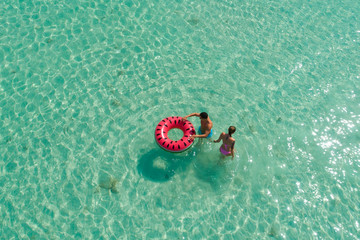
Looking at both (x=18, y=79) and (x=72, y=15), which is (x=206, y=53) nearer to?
(x=72, y=15)

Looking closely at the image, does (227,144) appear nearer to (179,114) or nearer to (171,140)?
(171,140)

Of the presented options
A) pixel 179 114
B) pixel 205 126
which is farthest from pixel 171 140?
pixel 179 114

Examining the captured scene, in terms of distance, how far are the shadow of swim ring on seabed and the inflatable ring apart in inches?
16.8

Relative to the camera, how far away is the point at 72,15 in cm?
880

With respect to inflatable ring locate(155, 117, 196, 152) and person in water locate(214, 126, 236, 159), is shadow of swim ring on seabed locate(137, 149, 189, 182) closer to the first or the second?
inflatable ring locate(155, 117, 196, 152)

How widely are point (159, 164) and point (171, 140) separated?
60 cm

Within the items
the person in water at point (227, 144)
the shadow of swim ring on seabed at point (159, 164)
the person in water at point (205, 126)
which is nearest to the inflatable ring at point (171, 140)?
the person in water at point (205, 126)

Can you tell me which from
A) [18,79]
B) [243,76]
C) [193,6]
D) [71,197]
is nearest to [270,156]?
[243,76]

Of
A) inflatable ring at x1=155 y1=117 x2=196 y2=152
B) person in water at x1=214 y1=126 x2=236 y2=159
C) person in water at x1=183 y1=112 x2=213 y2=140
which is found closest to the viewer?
person in water at x1=214 y1=126 x2=236 y2=159

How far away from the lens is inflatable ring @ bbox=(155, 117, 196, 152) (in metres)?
6.01

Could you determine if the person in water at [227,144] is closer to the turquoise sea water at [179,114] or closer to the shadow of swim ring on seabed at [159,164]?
the turquoise sea water at [179,114]

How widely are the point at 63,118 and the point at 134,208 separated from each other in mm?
2734

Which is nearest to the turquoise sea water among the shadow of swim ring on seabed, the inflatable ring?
the shadow of swim ring on seabed

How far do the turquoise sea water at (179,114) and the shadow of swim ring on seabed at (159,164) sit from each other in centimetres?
3
